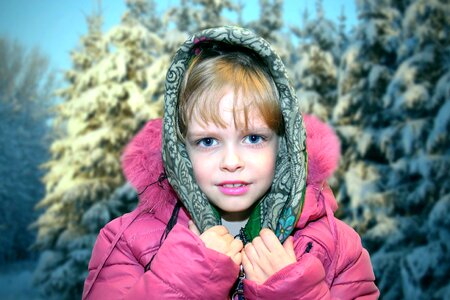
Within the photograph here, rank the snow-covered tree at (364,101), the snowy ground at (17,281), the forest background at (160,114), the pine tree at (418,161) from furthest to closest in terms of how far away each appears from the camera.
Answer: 1. the snow-covered tree at (364,101)
2. the snowy ground at (17,281)
3. the forest background at (160,114)
4. the pine tree at (418,161)

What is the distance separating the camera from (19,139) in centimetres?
525

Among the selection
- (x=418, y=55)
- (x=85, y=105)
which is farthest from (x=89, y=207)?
(x=418, y=55)

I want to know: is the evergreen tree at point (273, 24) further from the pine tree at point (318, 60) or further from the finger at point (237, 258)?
the finger at point (237, 258)

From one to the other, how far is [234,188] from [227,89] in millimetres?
172

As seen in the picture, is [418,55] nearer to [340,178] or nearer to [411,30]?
[411,30]

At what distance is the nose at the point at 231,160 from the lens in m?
0.76

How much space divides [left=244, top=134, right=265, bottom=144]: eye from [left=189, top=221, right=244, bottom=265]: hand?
6.2 inches

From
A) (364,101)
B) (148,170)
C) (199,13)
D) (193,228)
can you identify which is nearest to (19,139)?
(199,13)

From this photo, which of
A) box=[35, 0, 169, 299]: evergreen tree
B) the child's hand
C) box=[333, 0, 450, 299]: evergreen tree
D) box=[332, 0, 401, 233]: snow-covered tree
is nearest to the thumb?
the child's hand

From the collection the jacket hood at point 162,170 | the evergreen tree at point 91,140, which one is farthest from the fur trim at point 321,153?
the evergreen tree at point 91,140

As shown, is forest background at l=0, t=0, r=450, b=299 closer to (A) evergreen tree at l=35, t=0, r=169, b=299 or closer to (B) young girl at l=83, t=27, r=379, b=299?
(A) evergreen tree at l=35, t=0, r=169, b=299

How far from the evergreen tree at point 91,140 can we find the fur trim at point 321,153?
16.2ft

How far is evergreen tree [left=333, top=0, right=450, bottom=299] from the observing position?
4.62 metres

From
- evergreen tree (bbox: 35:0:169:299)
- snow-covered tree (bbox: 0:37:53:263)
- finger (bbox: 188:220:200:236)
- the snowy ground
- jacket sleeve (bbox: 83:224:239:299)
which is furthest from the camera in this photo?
evergreen tree (bbox: 35:0:169:299)
